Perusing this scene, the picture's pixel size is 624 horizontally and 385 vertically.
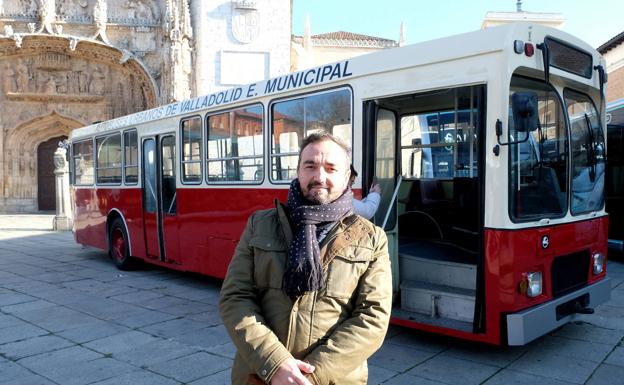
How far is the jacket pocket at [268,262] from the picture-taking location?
2213mm

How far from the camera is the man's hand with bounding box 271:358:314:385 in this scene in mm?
1979

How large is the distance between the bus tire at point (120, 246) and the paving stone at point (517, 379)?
6.90 meters

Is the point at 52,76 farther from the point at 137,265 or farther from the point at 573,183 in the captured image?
the point at 573,183

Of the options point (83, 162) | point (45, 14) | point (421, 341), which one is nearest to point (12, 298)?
point (83, 162)

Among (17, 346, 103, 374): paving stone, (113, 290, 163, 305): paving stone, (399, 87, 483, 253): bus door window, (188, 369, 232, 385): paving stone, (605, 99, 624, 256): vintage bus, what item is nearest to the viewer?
(188, 369, 232, 385): paving stone

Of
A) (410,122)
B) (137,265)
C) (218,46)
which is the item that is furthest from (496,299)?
(218,46)

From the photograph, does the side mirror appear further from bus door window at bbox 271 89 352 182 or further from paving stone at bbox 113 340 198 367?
paving stone at bbox 113 340 198 367

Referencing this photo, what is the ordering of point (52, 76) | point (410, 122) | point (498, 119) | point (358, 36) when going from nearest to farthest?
1. point (498, 119)
2. point (410, 122)
3. point (52, 76)
4. point (358, 36)

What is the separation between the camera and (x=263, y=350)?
2064 millimetres

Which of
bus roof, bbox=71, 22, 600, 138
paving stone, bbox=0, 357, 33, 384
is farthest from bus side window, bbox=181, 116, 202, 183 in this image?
paving stone, bbox=0, 357, 33, 384

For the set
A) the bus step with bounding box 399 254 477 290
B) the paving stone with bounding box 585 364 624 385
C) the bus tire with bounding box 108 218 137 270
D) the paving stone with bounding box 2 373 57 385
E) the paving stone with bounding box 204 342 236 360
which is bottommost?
the paving stone with bounding box 2 373 57 385

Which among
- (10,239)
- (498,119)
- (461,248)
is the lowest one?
(10,239)

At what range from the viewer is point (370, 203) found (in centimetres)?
479

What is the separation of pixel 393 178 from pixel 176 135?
12.4 ft
